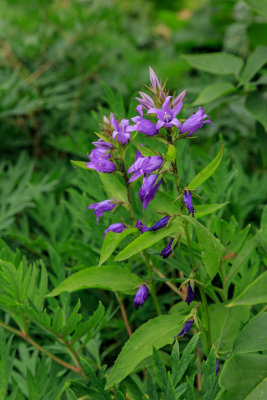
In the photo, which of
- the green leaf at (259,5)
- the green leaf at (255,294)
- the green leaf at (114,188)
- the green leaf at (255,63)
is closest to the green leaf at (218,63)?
the green leaf at (255,63)

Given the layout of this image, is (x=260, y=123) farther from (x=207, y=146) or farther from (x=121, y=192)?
(x=121, y=192)

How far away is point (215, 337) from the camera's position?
0.70 m

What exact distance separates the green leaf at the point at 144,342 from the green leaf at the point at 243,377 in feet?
0.33

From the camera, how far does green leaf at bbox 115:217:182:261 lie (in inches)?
22.9

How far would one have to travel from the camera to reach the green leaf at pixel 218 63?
112 cm

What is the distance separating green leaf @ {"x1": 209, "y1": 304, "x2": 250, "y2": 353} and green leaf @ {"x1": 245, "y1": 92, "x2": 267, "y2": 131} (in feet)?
1.73

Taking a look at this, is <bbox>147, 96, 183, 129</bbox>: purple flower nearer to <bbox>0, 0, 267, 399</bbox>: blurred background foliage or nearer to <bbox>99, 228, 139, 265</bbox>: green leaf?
<bbox>99, 228, 139, 265</bbox>: green leaf

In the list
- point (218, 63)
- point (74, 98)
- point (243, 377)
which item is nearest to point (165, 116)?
point (243, 377)

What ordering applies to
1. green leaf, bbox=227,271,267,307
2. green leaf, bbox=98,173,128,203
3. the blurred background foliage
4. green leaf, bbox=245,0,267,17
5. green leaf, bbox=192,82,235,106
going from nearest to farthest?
1. green leaf, bbox=227,271,267,307
2. green leaf, bbox=98,173,128,203
3. green leaf, bbox=245,0,267,17
4. green leaf, bbox=192,82,235,106
5. the blurred background foliage

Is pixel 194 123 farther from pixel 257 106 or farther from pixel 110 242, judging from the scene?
pixel 257 106

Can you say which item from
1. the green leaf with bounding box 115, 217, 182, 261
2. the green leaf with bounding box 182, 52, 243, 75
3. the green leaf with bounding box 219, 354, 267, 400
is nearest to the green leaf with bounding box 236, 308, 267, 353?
the green leaf with bounding box 219, 354, 267, 400

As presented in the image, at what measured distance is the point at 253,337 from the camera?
571 mm

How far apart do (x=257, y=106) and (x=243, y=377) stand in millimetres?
756

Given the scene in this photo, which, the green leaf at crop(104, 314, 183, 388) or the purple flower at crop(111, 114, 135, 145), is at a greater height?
the purple flower at crop(111, 114, 135, 145)
